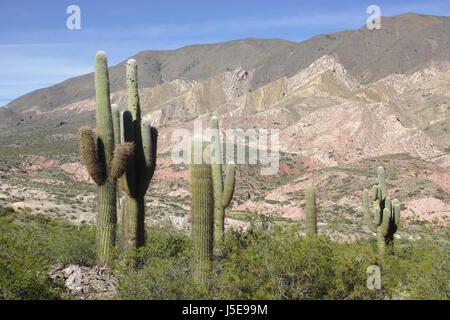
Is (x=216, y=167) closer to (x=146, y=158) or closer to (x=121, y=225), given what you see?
(x=146, y=158)

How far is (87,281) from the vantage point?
980cm

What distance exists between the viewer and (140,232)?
10602 millimetres

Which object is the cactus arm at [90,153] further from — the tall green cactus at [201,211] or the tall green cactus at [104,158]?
the tall green cactus at [201,211]

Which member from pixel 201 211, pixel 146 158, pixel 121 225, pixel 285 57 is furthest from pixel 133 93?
pixel 285 57

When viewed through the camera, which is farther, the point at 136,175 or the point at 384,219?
the point at 384,219

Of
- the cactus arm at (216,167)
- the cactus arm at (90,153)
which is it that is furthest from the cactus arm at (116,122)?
the cactus arm at (216,167)

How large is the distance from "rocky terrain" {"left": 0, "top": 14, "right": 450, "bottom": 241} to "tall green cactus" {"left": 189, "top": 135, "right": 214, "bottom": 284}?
513 cm

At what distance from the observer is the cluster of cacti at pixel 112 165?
33.4 ft

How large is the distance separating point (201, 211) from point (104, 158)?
297 centimetres

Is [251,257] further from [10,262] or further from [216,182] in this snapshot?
[10,262]

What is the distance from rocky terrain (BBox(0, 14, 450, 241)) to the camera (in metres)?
32.0

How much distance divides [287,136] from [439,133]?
23072 millimetres

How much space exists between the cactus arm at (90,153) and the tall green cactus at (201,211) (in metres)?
2.46

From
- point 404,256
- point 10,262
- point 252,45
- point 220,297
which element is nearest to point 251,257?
point 220,297
